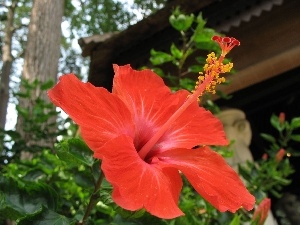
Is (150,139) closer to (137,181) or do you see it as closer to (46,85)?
(137,181)

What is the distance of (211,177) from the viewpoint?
700mm

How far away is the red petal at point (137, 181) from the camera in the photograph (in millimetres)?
587

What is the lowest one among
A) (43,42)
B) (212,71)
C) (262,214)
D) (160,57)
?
(262,214)

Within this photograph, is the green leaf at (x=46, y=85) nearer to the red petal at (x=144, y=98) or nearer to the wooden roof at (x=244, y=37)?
the wooden roof at (x=244, y=37)

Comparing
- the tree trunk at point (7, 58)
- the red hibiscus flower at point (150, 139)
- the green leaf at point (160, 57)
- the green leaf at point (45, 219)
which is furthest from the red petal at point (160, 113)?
the tree trunk at point (7, 58)

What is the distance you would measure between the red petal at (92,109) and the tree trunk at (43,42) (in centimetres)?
330

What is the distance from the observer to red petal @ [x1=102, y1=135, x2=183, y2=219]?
0.59 meters

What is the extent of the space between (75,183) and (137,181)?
48 centimetres

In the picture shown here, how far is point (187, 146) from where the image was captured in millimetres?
762

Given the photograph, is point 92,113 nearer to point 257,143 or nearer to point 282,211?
point 282,211

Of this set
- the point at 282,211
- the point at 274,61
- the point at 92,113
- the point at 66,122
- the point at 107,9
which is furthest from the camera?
the point at 107,9

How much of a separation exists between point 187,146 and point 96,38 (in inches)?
92.0

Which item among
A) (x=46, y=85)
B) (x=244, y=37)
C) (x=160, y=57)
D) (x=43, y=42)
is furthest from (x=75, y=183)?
(x=43, y=42)

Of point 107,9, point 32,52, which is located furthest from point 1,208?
point 107,9
